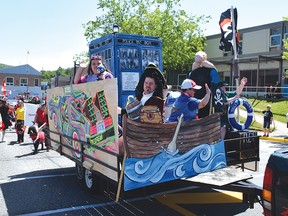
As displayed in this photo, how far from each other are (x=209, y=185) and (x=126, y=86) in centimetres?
450

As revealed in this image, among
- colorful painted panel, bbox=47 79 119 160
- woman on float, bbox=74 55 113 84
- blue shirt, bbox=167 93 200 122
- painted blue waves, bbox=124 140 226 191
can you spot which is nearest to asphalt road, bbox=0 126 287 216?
painted blue waves, bbox=124 140 226 191

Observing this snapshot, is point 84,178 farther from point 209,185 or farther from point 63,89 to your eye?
point 209,185

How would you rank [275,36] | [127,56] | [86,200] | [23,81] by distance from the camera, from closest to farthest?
[86,200], [127,56], [275,36], [23,81]

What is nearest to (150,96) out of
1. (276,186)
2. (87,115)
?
(87,115)

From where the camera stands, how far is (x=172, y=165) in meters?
3.95

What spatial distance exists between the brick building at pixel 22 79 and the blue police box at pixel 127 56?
5748cm

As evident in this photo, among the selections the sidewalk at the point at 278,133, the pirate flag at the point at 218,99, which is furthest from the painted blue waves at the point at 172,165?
the sidewalk at the point at 278,133

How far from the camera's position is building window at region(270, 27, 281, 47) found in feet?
96.4

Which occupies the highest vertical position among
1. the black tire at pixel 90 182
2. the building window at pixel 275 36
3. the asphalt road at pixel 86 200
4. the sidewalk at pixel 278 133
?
the building window at pixel 275 36

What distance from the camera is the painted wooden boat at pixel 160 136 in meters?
3.74

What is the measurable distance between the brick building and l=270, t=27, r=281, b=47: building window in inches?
1843

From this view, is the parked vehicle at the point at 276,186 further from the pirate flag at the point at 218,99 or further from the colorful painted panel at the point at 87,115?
the pirate flag at the point at 218,99

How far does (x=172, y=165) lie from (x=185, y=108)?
777mm

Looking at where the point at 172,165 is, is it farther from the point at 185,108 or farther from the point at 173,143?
the point at 185,108
